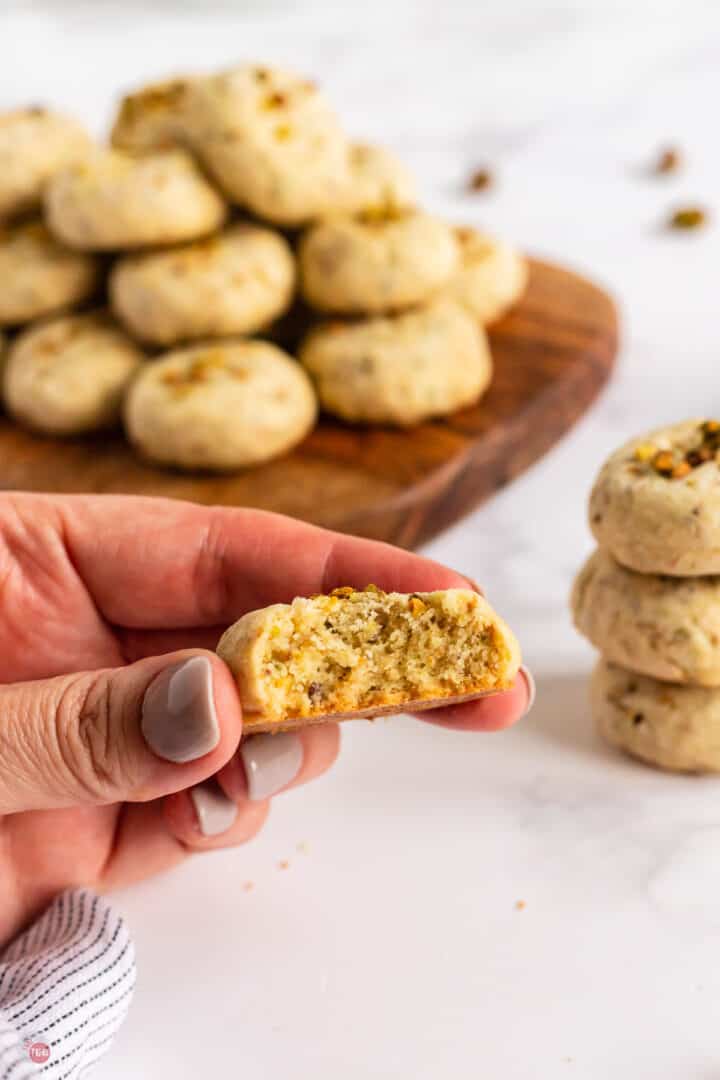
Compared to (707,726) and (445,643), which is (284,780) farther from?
(707,726)

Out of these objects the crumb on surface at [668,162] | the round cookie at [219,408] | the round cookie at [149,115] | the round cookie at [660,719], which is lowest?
the round cookie at [660,719]

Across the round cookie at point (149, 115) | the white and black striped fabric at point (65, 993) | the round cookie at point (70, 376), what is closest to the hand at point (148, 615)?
the white and black striped fabric at point (65, 993)

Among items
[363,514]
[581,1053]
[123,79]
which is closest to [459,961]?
[581,1053]

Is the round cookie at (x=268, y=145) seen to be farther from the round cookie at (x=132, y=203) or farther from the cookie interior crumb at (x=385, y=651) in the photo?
the cookie interior crumb at (x=385, y=651)

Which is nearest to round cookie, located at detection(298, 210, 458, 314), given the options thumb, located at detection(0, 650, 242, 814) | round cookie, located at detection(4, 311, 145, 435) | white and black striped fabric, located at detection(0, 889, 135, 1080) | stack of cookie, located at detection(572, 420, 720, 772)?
round cookie, located at detection(4, 311, 145, 435)
